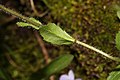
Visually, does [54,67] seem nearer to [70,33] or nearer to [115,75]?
[70,33]

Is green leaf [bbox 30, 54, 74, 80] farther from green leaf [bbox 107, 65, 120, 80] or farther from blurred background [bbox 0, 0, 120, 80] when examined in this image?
green leaf [bbox 107, 65, 120, 80]

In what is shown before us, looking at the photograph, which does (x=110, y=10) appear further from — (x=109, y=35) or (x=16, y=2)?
(x=16, y=2)

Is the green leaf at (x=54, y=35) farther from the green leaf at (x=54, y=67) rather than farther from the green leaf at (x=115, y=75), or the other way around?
the green leaf at (x=54, y=67)

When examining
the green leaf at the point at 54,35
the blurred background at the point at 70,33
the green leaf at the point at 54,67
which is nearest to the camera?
the green leaf at the point at 54,35

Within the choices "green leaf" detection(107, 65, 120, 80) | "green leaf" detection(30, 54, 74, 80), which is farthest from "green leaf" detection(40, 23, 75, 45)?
"green leaf" detection(30, 54, 74, 80)

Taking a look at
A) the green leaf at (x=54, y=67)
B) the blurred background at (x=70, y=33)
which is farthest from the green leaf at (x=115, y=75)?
the green leaf at (x=54, y=67)

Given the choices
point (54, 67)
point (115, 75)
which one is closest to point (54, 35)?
point (115, 75)
